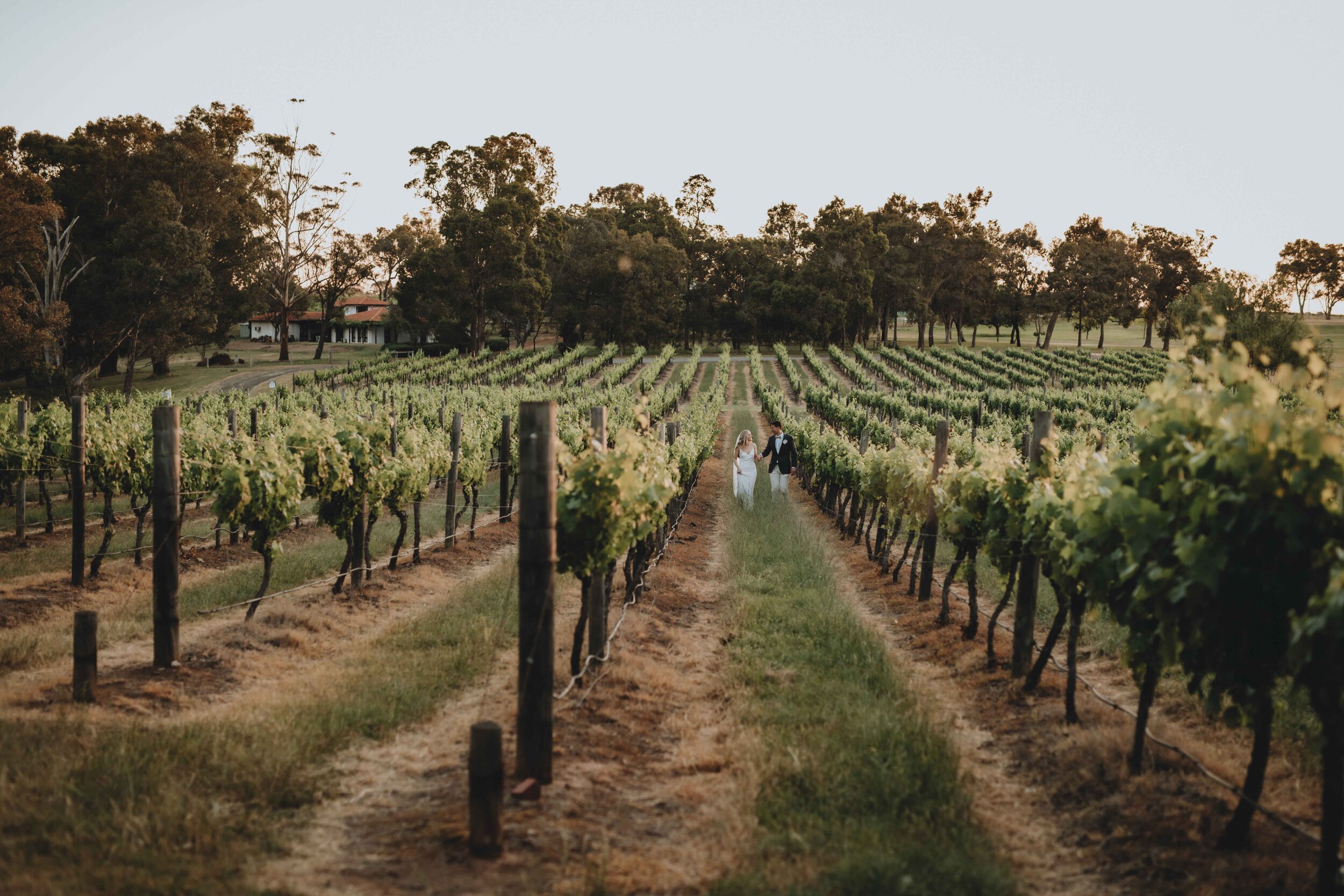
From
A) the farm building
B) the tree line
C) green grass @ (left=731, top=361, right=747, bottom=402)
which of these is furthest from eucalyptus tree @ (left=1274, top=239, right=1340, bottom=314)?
the farm building

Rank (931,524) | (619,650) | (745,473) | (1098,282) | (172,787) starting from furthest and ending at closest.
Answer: (1098,282), (745,473), (931,524), (619,650), (172,787)

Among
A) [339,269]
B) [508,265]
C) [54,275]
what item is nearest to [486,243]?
[508,265]

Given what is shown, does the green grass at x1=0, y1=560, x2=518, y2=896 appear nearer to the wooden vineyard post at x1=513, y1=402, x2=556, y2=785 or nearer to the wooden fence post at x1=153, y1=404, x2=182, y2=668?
the wooden fence post at x1=153, y1=404, x2=182, y2=668

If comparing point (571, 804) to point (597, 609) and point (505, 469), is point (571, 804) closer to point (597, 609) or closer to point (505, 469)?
point (597, 609)

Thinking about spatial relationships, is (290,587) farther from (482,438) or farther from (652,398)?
(652,398)

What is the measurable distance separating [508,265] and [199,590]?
55251 millimetres

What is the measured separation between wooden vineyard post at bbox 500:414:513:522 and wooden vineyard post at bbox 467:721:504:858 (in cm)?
1170

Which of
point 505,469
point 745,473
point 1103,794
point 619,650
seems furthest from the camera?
point 505,469

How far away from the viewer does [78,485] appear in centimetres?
1091

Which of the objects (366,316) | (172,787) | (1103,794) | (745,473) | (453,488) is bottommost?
(1103,794)

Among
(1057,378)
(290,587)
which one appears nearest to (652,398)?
(290,587)

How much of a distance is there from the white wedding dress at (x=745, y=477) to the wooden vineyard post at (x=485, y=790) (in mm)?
12409

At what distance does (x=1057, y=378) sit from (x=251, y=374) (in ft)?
176

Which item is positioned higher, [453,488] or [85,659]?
[453,488]
